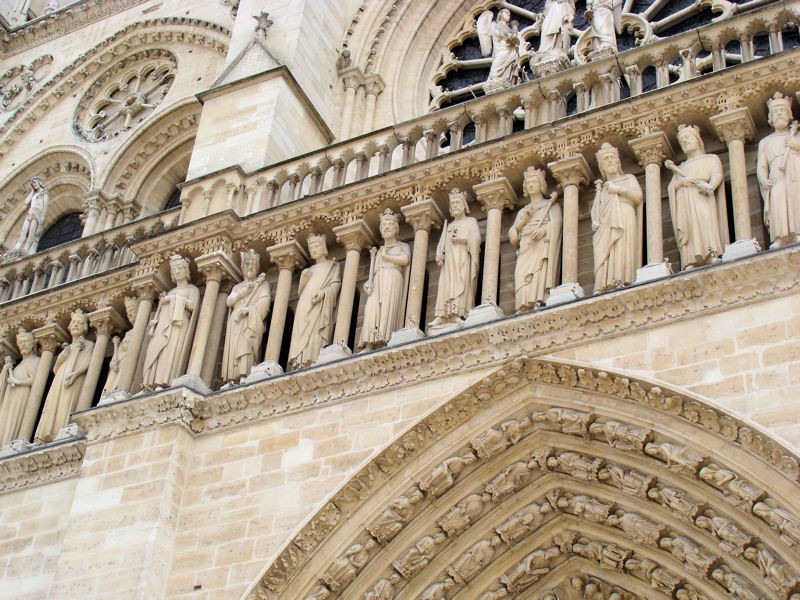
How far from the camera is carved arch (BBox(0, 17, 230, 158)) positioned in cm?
1672

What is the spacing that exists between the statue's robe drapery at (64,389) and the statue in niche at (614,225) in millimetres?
4584

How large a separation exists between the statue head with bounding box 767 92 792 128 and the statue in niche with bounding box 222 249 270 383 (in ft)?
13.1

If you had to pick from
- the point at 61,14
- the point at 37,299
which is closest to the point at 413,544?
the point at 37,299

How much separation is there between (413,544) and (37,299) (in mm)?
4754

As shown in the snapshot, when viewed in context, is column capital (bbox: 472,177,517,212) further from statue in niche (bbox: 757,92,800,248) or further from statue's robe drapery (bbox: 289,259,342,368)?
statue in niche (bbox: 757,92,800,248)

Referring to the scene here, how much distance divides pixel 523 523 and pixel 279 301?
2773mm

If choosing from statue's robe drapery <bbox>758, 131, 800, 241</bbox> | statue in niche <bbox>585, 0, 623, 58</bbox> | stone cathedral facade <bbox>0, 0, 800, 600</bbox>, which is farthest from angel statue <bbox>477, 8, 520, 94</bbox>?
statue's robe drapery <bbox>758, 131, 800, 241</bbox>

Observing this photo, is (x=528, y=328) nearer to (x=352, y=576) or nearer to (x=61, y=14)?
(x=352, y=576)

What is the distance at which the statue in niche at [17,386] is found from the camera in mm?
11703

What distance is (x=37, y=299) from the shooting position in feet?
40.0

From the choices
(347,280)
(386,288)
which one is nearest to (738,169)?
(386,288)

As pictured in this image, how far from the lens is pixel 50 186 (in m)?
16.4

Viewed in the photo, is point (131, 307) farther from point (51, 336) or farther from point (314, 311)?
point (314, 311)

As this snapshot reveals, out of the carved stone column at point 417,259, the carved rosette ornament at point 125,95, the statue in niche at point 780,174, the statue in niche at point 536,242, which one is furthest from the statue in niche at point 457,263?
the carved rosette ornament at point 125,95
